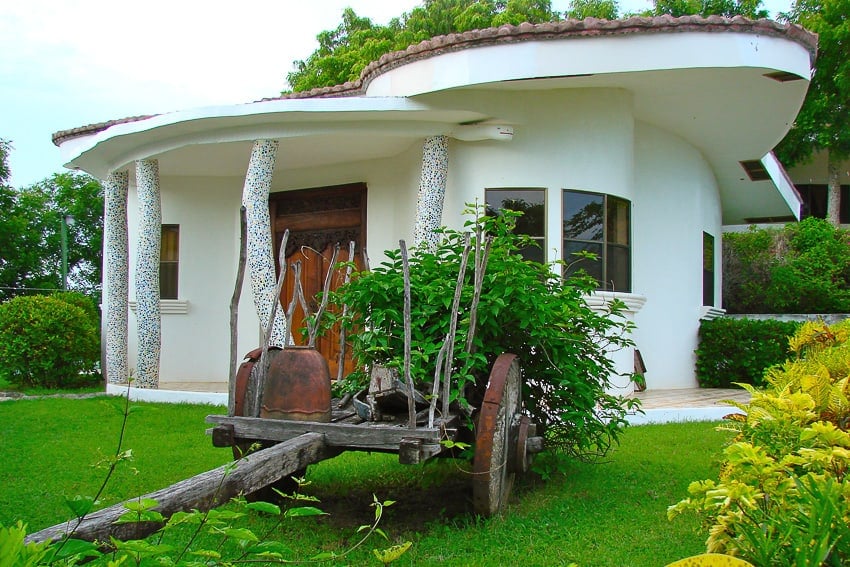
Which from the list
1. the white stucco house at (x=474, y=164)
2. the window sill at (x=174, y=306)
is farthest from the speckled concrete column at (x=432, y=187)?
the window sill at (x=174, y=306)

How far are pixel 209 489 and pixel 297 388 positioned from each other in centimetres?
138

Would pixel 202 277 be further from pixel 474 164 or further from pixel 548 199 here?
pixel 548 199

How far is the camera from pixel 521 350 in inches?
195

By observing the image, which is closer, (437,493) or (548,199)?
(437,493)

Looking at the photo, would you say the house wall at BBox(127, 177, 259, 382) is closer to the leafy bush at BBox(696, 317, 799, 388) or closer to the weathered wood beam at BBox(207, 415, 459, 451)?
the leafy bush at BBox(696, 317, 799, 388)

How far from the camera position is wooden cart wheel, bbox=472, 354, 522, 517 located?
3.90 metres

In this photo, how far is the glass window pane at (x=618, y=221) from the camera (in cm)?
930

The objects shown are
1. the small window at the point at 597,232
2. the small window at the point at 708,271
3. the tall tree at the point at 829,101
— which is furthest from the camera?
the tall tree at the point at 829,101

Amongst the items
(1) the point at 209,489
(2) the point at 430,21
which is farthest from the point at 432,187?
(2) the point at 430,21

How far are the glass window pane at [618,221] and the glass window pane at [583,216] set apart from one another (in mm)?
169

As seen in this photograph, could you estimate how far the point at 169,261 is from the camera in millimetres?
11992

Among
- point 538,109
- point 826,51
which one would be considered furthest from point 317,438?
point 826,51

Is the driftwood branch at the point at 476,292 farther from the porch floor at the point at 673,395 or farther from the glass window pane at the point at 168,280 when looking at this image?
the glass window pane at the point at 168,280

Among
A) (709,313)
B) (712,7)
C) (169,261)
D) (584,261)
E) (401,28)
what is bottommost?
(709,313)
